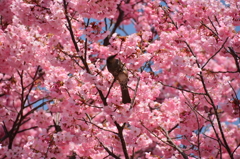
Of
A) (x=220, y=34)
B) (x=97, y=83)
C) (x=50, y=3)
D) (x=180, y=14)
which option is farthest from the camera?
(x=180, y=14)

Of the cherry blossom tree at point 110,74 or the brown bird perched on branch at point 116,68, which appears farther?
the cherry blossom tree at point 110,74

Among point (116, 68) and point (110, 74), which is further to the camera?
point (110, 74)

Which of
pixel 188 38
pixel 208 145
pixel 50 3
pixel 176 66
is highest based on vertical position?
pixel 50 3

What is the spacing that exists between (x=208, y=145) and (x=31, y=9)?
15.4 feet

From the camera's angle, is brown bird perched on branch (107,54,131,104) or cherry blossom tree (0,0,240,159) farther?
cherry blossom tree (0,0,240,159)

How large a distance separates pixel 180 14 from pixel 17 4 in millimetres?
3316

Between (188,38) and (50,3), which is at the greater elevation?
(50,3)

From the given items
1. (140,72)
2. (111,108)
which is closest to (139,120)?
(140,72)

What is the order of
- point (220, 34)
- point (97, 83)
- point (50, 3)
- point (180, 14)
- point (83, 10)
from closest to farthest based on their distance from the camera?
1. point (97, 83)
2. point (83, 10)
3. point (50, 3)
4. point (220, 34)
5. point (180, 14)

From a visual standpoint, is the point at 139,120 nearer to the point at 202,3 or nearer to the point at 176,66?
the point at 176,66

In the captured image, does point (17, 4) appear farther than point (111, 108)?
Yes

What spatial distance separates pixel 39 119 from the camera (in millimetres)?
6262

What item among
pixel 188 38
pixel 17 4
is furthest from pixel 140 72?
pixel 17 4

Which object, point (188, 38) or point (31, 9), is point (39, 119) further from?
point (188, 38)
